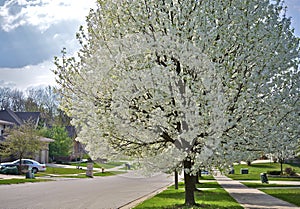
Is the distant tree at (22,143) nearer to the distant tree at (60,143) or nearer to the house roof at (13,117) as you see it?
the house roof at (13,117)

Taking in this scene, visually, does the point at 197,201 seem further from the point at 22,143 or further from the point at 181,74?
the point at 22,143

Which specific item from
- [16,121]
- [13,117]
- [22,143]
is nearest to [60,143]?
[16,121]

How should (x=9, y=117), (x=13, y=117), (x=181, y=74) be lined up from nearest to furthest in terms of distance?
(x=181, y=74), (x=9, y=117), (x=13, y=117)

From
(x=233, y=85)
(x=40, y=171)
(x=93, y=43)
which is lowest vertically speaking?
(x=40, y=171)

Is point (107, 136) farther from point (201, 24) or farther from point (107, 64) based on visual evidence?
point (201, 24)

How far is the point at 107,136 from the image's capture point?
10.3 meters

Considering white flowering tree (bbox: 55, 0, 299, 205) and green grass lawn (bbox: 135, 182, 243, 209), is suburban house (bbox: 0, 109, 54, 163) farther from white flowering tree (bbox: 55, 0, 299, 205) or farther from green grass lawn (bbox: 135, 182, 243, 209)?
white flowering tree (bbox: 55, 0, 299, 205)

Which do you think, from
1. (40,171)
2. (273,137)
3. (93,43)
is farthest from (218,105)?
(40,171)

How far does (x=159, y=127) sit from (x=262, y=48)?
3.41m

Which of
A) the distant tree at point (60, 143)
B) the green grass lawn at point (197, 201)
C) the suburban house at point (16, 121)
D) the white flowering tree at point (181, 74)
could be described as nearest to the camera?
the white flowering tree at point (181, 74)

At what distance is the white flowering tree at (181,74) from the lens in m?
9.23

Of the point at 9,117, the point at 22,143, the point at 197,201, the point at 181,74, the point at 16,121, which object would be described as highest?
the point at 9,117

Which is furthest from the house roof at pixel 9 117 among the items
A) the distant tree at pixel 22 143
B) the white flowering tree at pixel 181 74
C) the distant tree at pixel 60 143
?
the white flowering tree at pixel 181 74

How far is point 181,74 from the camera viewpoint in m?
9.45
